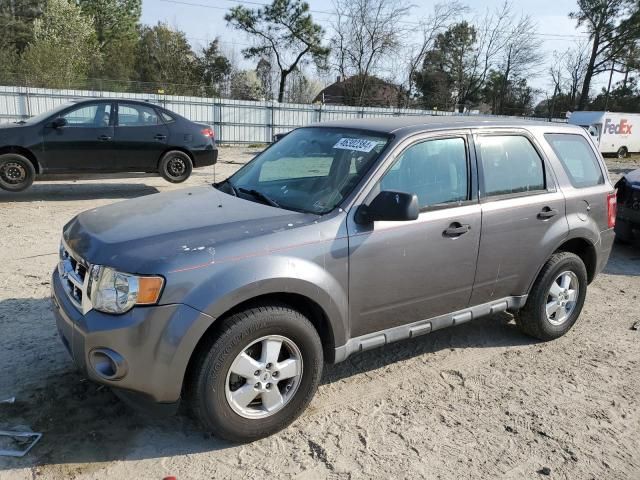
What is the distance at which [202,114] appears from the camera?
75.3 feet

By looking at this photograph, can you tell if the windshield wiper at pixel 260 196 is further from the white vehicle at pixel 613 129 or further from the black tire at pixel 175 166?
the white vehicle at pixel 613 129

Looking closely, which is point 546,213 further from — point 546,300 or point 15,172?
point 15,172

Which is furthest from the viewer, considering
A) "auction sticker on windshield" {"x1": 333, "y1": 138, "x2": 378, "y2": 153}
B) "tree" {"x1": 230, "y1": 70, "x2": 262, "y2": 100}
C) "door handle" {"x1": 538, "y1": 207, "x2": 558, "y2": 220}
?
"tree" {"x1": 230, "y1": 70, "x2": 262, "y2": 100}

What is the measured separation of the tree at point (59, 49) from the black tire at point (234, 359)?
25984 mm

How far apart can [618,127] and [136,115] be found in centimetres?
2494

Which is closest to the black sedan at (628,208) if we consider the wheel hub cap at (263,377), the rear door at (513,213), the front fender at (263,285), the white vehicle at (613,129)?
the rear door at (513,213)

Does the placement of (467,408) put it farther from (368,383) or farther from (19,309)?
(19,309)

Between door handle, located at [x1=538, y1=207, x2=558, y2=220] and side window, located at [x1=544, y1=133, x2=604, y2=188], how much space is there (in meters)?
0.42

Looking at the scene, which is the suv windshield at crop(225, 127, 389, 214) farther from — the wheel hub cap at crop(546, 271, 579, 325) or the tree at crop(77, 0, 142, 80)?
the tree at crop(77, 0, 142, 80)

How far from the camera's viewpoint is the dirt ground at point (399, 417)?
2889 millimetres

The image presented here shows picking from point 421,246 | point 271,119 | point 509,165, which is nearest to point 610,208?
point 509,165

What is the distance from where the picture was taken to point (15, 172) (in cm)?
908

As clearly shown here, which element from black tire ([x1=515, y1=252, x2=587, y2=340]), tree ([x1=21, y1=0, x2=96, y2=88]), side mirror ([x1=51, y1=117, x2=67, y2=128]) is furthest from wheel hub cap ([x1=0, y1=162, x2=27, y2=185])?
tree ([x1=21, y1=0, x2=96, y2=88])

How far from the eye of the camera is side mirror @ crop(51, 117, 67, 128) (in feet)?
30.3
